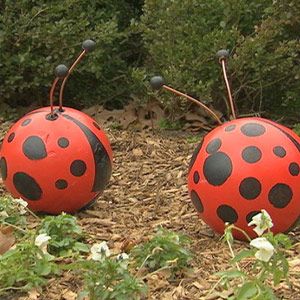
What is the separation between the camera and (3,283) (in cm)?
367

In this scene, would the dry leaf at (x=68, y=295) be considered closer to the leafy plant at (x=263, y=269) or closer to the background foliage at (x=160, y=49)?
the leafy plant at (x=263, y=269)

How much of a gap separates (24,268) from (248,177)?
3.84 feet

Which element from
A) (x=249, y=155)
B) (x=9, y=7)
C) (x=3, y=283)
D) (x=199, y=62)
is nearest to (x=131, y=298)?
(x=3, y=283)

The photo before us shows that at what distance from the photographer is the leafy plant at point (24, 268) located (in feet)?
11.9

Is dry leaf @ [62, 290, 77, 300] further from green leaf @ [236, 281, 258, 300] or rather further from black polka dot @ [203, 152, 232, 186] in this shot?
black polka dot @ [203, 152, 232, 186]

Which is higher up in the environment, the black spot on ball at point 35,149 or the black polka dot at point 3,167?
the black spot on ball at point 35,149

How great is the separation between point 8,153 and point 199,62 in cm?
259

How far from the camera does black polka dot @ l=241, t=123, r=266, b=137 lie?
167 inches

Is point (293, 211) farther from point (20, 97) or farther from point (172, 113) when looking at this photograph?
point (20, 97)

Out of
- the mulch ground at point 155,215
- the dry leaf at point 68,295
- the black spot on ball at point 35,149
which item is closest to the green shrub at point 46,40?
the mulch ground at point 155,215

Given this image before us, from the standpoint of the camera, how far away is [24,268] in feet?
12.1

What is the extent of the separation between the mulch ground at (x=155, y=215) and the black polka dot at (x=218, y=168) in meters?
0.33

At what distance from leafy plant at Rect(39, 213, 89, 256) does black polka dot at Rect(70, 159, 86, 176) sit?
2.10ft

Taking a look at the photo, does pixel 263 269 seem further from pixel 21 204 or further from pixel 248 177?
pixel 21 204
